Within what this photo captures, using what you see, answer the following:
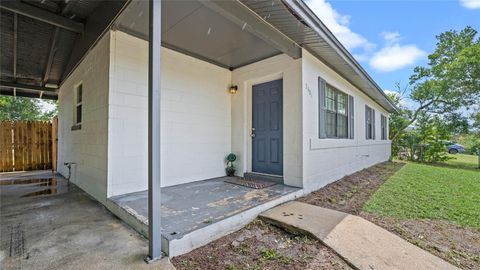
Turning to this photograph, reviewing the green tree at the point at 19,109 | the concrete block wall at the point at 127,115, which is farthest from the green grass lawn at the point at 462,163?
the green tree at the point at 19,109

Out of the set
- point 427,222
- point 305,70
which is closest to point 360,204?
point 427,222

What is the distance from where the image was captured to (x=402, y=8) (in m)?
8.54

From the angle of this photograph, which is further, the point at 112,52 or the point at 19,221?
the point at 112,52

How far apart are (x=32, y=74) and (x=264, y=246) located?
808 centimetres

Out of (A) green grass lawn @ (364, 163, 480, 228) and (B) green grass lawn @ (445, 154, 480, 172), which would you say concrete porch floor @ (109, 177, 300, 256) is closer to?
(A) green grass lawn @ (364, 163, 480, 228)

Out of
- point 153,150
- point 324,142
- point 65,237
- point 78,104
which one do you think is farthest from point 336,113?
point 78,104

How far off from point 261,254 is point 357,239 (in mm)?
1021

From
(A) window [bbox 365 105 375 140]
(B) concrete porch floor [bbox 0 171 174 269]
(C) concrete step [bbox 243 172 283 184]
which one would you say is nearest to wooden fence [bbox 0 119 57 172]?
(B) concrete porch floor [bbox 0 171 174 269]

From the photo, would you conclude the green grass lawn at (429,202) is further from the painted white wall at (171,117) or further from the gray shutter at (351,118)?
the painted white wall at (171,117)

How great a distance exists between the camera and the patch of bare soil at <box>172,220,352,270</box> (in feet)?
6.00

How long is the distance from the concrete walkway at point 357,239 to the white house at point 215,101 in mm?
480

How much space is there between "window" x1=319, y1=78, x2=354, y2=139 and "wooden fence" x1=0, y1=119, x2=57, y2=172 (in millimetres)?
8172

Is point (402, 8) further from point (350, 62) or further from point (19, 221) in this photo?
point (19, 221)

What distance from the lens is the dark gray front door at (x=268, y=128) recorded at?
438 cm
